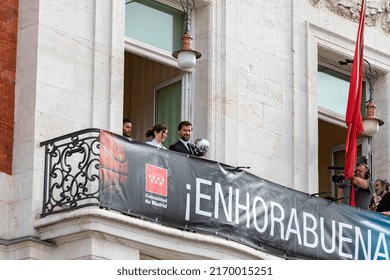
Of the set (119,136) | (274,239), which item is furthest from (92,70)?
(274,239)

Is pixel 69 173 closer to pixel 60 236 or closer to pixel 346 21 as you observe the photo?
pixel 60 236

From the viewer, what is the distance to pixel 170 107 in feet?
69.6

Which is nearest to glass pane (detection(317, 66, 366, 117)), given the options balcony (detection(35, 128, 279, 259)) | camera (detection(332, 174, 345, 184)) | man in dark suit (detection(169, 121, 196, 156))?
camera (detection(332, 174, 345, 184))

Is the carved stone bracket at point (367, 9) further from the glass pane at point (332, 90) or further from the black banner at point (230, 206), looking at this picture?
the black banner at point (230, 206)

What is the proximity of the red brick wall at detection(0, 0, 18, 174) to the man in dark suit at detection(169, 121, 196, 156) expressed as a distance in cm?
199

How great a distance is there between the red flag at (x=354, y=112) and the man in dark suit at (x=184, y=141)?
2.55m

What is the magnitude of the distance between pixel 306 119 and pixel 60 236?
5.39 metres

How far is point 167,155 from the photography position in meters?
18.2

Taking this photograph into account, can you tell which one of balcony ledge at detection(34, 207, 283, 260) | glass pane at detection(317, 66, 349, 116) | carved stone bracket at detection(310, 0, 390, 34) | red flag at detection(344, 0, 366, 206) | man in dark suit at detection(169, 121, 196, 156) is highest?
carved stone bracket at detection(310, 0, 390, 34)

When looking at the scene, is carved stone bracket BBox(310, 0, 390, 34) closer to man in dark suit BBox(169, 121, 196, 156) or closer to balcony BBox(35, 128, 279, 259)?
man in dark suit BBox(169, 121, 196, 156)

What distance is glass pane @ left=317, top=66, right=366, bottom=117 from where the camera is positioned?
2319 cm

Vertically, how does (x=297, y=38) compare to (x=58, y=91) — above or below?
above

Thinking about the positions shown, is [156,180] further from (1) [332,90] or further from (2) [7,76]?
(1) [332,90]
